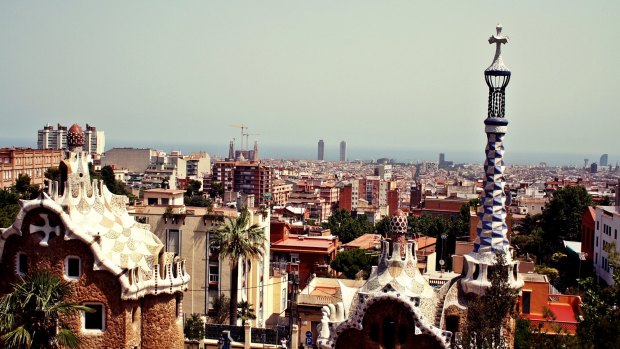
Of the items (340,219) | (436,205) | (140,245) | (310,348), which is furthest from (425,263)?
(436,205)

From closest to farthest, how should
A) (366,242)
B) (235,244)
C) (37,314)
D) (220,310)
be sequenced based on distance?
(37,314), (235,244), (220,310), (366,242)

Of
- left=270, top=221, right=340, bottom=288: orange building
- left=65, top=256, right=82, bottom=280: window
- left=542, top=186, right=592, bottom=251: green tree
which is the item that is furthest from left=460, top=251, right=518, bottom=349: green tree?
left=542, top=186, right=592, bottom=251: green tree

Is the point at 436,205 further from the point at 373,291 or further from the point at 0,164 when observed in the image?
the point at 373,291

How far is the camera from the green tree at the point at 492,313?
23.3 m

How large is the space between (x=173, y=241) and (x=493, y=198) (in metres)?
20.3

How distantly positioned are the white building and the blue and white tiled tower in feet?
102

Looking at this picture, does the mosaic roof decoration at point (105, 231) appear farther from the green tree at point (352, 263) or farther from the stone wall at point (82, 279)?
the green tree at point (352, 263)

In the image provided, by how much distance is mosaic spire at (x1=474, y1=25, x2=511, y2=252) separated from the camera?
2650cm

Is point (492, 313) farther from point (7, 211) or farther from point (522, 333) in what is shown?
point (7, 211)

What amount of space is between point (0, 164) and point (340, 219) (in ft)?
156

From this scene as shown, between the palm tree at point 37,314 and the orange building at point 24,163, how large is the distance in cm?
9407

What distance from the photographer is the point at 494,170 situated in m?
26.9

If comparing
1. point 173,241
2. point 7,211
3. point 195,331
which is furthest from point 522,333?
point 7,211

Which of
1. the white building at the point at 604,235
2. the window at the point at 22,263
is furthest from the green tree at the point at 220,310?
the white building at the point at 604,235
